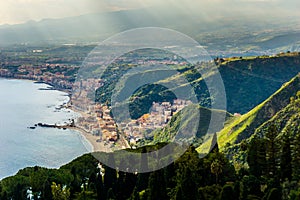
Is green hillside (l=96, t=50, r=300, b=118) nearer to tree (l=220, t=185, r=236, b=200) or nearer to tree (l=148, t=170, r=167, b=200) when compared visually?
tree (l=148, t=170, r=167, b=200)

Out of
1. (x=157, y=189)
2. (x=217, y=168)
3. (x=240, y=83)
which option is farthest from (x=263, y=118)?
(x=240, y=83)

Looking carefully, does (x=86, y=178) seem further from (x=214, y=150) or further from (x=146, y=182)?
(x=214, y=150)

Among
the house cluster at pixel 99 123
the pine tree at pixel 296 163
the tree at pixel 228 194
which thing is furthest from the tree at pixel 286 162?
the house cluster at pixel 99 123

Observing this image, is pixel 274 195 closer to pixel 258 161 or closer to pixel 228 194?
pixel 228 194

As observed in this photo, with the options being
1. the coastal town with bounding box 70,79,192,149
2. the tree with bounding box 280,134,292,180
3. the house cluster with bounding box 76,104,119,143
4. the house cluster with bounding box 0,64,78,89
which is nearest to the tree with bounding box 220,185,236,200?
the tree with bounding box 280,134,292,180

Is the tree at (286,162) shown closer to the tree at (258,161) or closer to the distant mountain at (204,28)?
the tree at (258,161)

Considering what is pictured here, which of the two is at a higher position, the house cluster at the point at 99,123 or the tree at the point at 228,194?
the tree at the point at 228,194

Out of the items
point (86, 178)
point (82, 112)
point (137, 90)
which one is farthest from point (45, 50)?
point (86, 178)
